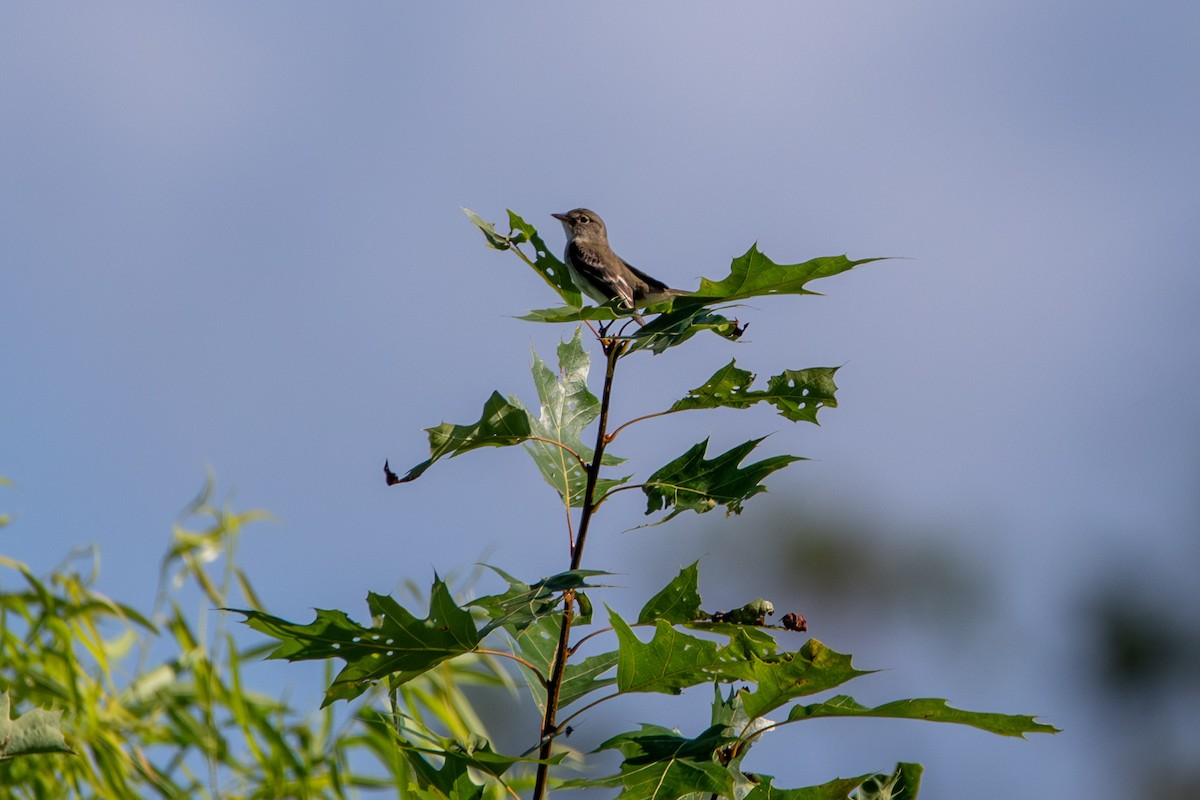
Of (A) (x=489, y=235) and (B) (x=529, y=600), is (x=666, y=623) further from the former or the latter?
(A) (x=489, y=235)

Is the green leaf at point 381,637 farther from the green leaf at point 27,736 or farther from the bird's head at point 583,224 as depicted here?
the bird's head at point 583,224

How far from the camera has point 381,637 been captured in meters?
1.91

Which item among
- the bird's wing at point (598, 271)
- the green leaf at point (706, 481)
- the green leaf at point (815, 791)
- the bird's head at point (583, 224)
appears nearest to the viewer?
the green leaf at point (815, 791)

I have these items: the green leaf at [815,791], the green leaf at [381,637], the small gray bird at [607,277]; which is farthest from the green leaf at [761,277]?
the small gray bird at [607,277]

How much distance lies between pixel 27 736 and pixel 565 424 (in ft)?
3.89

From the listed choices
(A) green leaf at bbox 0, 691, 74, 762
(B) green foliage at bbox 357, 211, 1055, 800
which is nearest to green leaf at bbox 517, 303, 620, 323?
(B) green foliage at bbox 357, 211, 1055, 800

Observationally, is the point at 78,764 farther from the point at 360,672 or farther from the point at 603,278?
the point at 603,278

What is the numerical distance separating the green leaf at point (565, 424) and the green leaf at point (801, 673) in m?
0.59

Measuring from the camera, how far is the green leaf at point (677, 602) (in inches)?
78.8

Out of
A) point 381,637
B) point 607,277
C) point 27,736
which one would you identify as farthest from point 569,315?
point 607,277

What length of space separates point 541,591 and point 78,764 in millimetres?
2229

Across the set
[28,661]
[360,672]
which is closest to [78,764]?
[28,661]

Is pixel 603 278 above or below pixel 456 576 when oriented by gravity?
above

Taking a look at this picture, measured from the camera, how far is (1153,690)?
19234 millimetres
